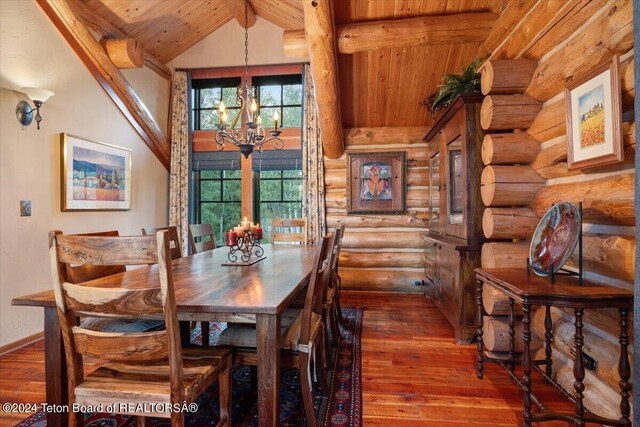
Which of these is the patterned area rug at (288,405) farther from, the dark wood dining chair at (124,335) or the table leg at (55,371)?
the dark wood dining chair at (124,335)

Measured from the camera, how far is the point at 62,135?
338 cm

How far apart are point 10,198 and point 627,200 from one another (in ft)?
13.6

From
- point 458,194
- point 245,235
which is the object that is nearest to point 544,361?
point 458,194

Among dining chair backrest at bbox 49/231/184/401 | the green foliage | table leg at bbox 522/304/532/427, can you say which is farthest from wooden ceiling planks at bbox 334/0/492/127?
dining chair backrest at bbox 49/231/184/401

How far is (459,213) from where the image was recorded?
Answer: 308 cm

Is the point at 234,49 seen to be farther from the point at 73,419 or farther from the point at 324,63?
the point at 73,419

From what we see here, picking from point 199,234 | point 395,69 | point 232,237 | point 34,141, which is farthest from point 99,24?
point 395,69

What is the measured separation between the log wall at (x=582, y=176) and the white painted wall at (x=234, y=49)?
133 inches

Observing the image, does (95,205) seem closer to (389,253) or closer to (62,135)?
(62,135)

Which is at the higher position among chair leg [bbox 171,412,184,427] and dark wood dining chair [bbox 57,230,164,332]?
dark wood dining chair [bbox 57,230,164,332]

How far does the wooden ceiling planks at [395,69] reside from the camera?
11.3ft

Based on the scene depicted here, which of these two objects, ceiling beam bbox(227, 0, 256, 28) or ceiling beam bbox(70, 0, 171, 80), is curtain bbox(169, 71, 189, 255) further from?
ceiling beam bbox(227, 0, 256, 28)

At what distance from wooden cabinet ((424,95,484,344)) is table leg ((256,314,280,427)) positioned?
6.37 ft

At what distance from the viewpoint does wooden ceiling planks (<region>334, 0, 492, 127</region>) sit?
3.45 meters
